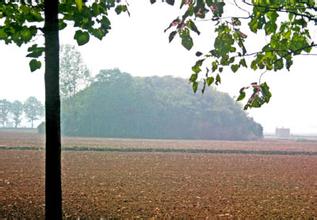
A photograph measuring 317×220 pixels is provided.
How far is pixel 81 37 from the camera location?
Answer: 13.3ft

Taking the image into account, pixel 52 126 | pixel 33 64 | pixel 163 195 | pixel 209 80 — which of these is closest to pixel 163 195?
pixel 163 195

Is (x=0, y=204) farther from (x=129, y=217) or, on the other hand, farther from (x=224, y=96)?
(x=224, y=96)

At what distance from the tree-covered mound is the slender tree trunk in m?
120

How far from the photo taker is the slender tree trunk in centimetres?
432

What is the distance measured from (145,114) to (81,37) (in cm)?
13515

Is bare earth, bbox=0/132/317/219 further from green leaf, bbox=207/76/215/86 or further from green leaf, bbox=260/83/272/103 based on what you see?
green leaf, bbox=260/83/272/103

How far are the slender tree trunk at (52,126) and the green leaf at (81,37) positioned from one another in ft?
1.28

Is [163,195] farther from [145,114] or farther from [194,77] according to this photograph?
Result: [145,114]

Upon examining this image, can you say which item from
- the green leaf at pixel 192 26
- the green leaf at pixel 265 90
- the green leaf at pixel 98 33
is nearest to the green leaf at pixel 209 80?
the green leaf at pixel 265 90

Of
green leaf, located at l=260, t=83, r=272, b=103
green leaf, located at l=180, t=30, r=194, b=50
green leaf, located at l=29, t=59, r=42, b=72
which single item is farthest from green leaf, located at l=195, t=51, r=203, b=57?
Result: green leaf, located at l=29, t=59, r=42, b=72

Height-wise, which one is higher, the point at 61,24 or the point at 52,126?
the point at 61,24

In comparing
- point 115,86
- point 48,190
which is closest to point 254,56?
point 48,190

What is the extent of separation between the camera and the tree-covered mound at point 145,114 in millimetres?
129750

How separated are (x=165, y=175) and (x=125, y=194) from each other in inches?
303
